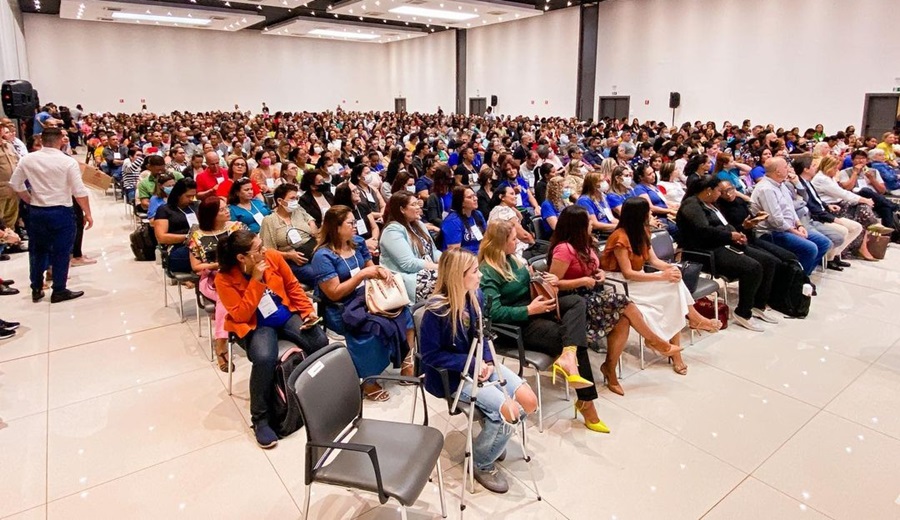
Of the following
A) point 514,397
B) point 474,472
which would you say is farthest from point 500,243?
point 474,472

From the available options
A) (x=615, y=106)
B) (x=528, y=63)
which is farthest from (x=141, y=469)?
(x=528, y=63)

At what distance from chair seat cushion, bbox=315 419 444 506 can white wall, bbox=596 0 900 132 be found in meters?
15.9

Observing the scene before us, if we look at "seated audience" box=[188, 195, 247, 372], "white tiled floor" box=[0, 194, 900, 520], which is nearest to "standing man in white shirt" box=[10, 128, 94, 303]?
"white tiled floor" box=[0, 194, 900, 520]

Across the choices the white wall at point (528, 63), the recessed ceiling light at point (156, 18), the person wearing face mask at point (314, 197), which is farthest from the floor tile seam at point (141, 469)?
the recessed ceiling light at point (156, 18)

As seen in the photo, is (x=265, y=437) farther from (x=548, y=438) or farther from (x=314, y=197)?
(x=314, y=197)

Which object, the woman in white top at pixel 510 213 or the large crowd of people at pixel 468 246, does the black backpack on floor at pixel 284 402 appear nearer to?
the large crowd of people at pixel 468 246

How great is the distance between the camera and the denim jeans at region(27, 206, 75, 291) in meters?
4.81

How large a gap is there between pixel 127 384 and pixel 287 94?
28576mm

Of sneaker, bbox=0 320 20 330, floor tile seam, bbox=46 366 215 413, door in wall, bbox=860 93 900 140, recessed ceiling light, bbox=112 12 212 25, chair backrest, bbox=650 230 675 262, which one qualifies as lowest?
floor tile seam, bbox=46 366 215 413

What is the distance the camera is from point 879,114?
43.6 feet

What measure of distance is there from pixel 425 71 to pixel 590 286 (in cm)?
2817

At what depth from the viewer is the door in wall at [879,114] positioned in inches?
510

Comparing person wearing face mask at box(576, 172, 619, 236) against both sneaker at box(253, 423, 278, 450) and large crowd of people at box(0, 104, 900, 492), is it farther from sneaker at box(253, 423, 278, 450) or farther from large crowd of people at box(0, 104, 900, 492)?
sneaker at box(253, 423, 278, 450)

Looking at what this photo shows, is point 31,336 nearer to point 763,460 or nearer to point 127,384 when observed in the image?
point 127,384
